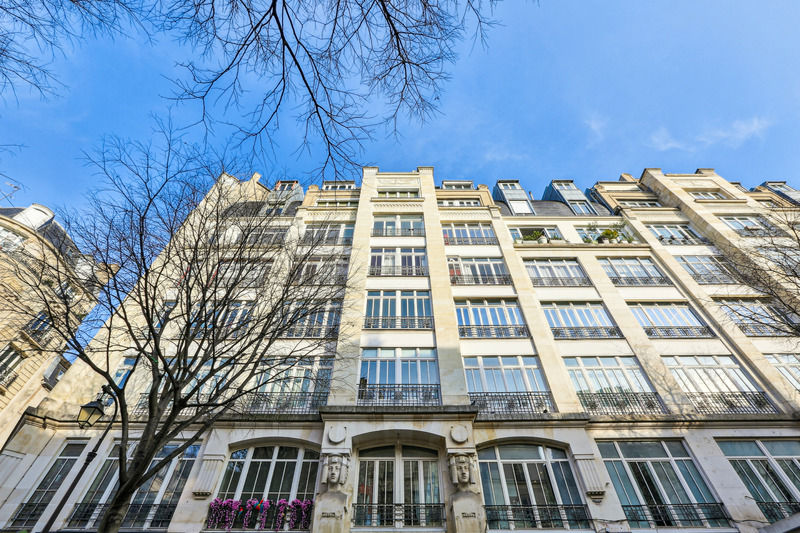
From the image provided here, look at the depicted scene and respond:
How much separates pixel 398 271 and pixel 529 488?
11.1 m

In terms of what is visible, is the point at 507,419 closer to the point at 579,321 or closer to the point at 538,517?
the point at 538,517

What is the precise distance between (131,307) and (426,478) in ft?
52.6

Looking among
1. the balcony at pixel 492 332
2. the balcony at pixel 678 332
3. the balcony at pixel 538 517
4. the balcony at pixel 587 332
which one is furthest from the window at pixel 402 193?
the balcony at pixel 538 517

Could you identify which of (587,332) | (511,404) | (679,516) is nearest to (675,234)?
(587,332)

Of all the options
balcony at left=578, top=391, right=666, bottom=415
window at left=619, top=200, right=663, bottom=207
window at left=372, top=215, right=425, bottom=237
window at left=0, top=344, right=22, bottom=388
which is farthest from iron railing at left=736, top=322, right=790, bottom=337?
window at left=0, top=344, right=22, bottom=388

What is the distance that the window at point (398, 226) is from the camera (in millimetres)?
21072

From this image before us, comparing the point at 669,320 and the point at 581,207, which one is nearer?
the point at 669,320

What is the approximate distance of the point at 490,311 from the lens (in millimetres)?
17062

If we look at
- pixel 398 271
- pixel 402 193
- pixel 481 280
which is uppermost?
pixel 402 193

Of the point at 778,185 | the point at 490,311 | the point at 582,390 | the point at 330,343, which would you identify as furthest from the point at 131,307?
the point at 778,185

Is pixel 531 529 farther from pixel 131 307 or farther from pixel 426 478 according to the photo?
pixel 131 307

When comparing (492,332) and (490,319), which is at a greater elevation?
(490,319)

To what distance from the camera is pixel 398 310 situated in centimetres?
1675

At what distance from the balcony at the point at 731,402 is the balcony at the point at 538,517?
702 cm
